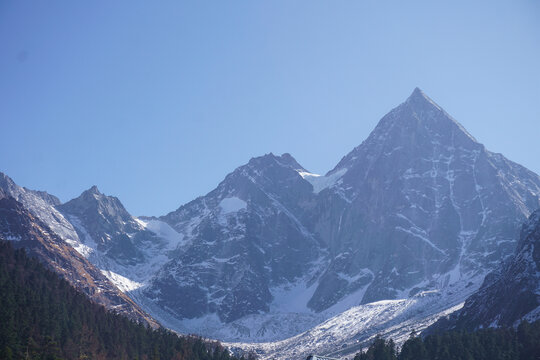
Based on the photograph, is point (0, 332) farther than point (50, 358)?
Yes

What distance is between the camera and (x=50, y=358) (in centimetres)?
18138

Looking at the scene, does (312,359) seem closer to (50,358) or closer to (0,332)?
(50,358)

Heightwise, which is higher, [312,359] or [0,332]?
[0,332]

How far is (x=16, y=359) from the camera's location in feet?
603

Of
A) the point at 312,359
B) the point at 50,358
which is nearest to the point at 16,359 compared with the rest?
the point at 50,358

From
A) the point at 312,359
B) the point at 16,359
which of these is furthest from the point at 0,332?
the point at 312,359

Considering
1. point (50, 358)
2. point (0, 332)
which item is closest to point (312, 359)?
point (50, 358)

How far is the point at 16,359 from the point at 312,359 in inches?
2877

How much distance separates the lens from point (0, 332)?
19925 cm

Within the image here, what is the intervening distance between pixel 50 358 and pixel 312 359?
6485 cm

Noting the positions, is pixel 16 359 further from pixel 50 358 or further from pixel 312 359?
pixel 312 359

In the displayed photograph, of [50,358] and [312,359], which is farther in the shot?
[312,359]

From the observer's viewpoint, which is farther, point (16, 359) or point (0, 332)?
point (0, 332)

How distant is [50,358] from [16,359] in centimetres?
924
